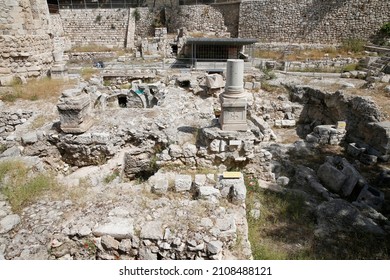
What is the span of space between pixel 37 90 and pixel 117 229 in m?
10.5

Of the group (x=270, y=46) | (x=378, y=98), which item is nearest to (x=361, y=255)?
(x=378, y=98)

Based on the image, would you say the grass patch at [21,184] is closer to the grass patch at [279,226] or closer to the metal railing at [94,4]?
the grass patch at [279,226]

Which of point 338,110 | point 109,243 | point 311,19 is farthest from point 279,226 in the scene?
point 311,19

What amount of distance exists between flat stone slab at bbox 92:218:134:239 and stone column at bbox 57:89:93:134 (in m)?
3.97

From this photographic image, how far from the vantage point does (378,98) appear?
1234cm

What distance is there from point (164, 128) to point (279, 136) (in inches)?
259

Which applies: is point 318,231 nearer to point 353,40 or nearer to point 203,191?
point 203,191

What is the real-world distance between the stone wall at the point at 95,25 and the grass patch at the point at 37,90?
18994 mm

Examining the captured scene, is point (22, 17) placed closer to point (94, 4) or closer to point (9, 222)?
point (9, 222)

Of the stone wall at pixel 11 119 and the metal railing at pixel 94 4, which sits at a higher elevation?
the metal railing at pixel 94 4

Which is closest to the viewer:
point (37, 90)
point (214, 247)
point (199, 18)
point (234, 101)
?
point (214, 247)

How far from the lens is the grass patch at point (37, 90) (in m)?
11.5

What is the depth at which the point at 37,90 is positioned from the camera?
39.8 ft

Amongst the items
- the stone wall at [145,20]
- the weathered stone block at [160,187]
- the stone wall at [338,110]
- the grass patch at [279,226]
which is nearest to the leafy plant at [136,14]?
the stone wall at [145,20]
